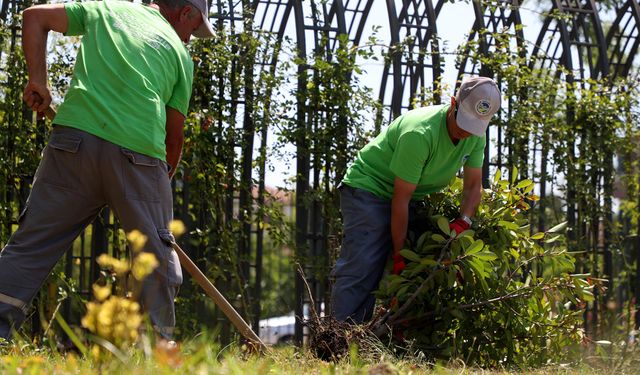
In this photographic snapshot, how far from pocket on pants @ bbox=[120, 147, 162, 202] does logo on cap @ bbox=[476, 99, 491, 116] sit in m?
1.53

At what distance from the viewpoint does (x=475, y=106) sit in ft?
Answer: 14.4

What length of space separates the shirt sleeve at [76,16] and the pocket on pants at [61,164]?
16.2 inches

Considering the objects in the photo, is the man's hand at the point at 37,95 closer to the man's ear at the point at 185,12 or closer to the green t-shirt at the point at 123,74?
the green t-shirt at the point at 123,74

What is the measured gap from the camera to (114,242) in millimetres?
5766

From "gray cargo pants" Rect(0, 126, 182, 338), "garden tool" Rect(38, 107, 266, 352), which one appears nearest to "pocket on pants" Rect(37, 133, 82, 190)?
"gray cargo pants" Rect(0, 126, 182, 338)

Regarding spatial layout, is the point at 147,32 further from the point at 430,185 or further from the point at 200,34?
the point at 430,185

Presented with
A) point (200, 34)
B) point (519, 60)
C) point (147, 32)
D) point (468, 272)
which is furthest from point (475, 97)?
point (519, 60)

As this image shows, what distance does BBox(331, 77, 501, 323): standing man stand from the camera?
4.42 meters

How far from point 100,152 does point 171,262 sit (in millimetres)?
460

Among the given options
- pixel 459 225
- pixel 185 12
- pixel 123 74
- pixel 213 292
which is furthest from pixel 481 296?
pixel 123 74

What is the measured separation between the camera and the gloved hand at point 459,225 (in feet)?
14.5

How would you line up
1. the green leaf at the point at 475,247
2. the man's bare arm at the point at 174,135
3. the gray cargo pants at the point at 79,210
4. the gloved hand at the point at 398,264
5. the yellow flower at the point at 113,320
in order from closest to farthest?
1. the yellow flower at the point at 113,320
2. the gray cargo pants at the point at 79,210
3. the man's bare arm at the point at 174,135
4. the green leaf at the point at 475,247
5. the gloved hand at the point at 398,264

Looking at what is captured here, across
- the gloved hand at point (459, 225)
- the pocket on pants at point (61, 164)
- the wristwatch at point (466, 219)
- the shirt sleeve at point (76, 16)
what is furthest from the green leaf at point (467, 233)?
the shirt sleeve at point (76, 16)

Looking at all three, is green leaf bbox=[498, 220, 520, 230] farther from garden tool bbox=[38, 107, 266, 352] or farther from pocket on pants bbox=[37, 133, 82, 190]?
pocket on pants bbox=[37, 133, 82, 190]
